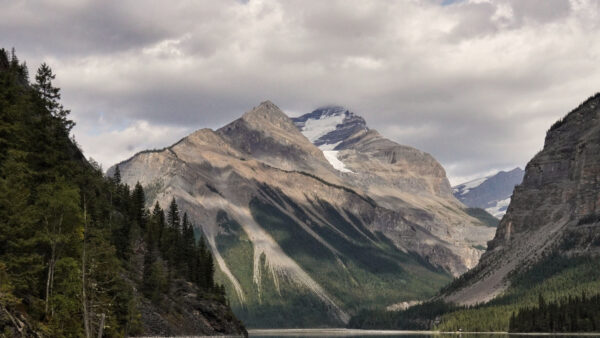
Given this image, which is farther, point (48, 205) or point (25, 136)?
point (25, 136)

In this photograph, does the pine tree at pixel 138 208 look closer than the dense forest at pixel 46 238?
No

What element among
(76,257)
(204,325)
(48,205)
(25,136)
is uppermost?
(25,136)

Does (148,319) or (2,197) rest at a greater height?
(2,197)

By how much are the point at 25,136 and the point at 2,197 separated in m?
24.9

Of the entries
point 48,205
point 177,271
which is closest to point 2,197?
point 48,205

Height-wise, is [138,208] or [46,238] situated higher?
[138,208]

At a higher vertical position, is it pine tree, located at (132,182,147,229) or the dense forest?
pine tree, located at (132,182,147,229)

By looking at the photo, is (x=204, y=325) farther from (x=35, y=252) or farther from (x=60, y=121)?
(x=35, y=252)

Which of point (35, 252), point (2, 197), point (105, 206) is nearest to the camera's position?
point (2, 197)

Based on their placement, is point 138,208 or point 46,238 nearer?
point 46,238

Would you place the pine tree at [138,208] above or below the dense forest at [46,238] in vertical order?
above

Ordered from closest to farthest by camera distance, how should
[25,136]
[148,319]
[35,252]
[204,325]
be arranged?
[35,252]
[25,136]
[148,319]
[204,325]

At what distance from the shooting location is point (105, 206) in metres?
145

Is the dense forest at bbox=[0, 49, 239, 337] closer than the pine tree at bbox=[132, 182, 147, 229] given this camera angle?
Yes
